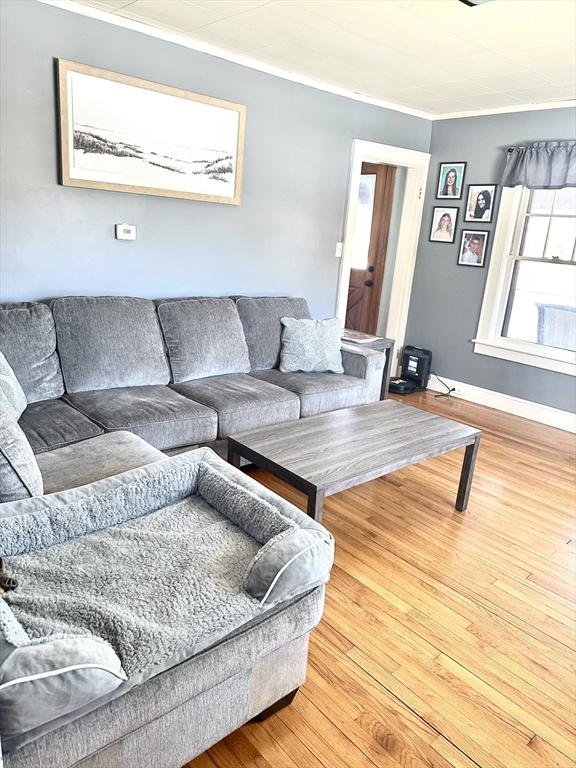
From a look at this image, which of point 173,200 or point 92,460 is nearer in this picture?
point 92,460

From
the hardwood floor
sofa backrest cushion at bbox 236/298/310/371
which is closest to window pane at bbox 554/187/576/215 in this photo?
the hardwood floor

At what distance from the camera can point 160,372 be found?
3115 mm

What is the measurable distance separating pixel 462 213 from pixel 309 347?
7.07 ft

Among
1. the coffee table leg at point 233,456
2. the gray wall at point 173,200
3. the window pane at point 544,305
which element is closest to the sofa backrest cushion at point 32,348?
the gray wall at point 173,200

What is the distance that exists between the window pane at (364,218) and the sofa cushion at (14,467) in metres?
4.46

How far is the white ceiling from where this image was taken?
99.1 inches

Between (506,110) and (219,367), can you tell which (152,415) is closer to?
(219,367)

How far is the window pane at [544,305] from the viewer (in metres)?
4.25

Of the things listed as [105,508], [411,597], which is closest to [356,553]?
[411,597]

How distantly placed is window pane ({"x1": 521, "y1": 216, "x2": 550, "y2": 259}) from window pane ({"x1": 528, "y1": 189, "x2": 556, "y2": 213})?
0.21ft

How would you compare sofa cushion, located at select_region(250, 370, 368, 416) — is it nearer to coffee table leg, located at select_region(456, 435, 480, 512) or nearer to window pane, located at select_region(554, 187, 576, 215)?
coffee table leg, located at select_region(456, 435, 480, 512)

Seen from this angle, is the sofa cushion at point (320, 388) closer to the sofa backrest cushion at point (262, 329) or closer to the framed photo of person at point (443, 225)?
the sofa backrest cushion at point (262, 329)

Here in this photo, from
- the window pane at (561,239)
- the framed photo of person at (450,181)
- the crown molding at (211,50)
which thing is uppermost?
the crown molding at (211,50)

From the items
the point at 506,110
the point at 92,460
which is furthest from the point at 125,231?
the point at 506,110
